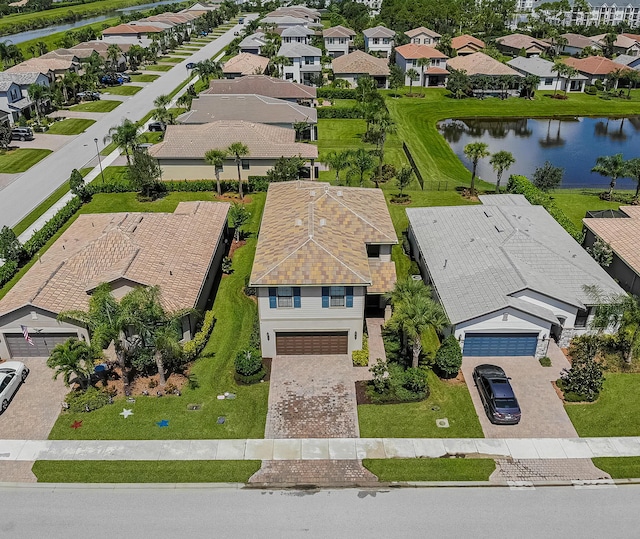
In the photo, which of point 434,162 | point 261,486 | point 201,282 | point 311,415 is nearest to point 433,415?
point 311,415

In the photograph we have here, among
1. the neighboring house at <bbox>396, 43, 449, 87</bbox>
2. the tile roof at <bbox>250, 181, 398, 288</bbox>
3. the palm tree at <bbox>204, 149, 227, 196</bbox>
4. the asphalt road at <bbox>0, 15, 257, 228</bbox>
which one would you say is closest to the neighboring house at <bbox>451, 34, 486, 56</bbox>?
the neighboring house at <bbox>396, 43, 449, 87</bbox>

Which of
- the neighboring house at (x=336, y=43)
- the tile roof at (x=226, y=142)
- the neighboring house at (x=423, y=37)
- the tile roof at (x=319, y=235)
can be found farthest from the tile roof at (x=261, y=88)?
the neighboring house at (x=423, y=37)

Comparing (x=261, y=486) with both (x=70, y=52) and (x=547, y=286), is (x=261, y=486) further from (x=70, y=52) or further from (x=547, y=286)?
(x=70, y=52)

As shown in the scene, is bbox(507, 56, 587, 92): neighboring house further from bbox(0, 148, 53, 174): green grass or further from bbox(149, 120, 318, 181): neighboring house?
bbox(0, 148, 53, 174): green grass

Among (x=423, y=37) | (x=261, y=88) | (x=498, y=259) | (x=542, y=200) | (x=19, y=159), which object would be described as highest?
(x=423, y=37)

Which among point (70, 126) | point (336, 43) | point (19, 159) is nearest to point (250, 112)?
point (70, 126)

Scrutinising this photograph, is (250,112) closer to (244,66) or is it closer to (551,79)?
(244,66)
